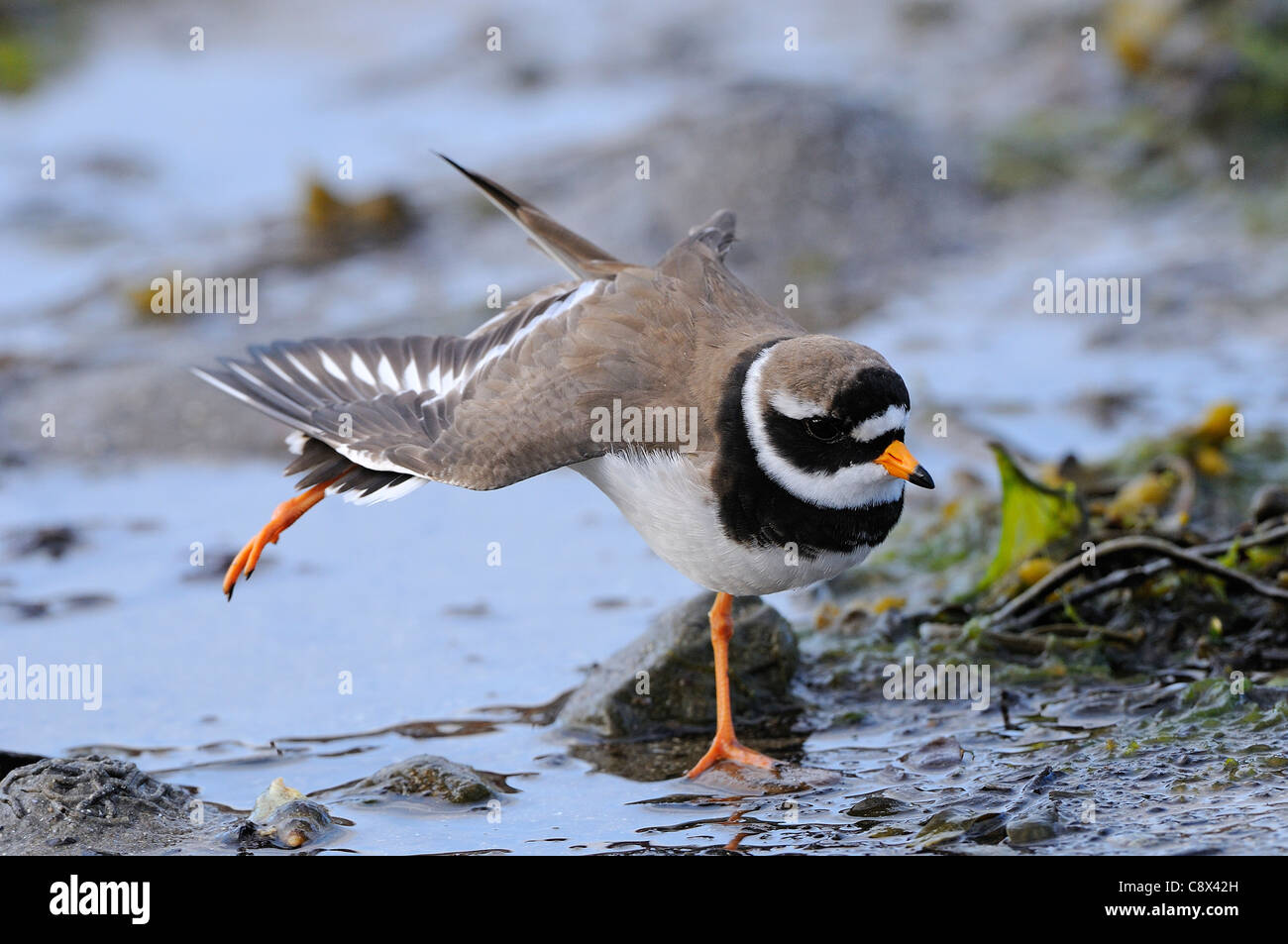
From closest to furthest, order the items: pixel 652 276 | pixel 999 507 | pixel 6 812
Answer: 1. pixel 6 812
2. pixel 652 276
3. pixel 999 507

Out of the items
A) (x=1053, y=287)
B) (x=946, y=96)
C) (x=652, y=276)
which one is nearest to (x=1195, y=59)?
(x=946, y=96)

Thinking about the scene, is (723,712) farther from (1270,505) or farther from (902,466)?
(1270,505)

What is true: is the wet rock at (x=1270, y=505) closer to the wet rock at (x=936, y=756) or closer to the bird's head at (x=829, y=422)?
the wet rock at (x=936, y=756)

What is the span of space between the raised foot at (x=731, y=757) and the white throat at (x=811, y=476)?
41.8 inches

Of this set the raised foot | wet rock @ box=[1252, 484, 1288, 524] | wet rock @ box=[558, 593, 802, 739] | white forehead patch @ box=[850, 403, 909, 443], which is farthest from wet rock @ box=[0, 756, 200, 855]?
wet rock @ box=[1252, 484, 1288, 524]

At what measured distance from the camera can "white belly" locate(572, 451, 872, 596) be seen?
5.78 metres

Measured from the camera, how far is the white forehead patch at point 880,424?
560cm

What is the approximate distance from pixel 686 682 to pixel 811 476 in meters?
1.37

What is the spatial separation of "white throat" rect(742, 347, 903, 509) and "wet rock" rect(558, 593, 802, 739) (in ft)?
3.95

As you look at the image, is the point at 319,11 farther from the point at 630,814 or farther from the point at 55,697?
the point at 630,814

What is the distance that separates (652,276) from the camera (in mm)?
6613

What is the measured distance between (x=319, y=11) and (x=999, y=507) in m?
12.0

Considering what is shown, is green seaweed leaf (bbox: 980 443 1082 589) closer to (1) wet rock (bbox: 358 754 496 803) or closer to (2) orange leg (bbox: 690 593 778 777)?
(2) orange leg (bbox: 690 593 778 777)

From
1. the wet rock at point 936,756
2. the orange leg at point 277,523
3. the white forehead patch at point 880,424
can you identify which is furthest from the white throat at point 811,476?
the orange leg at point 277,523
